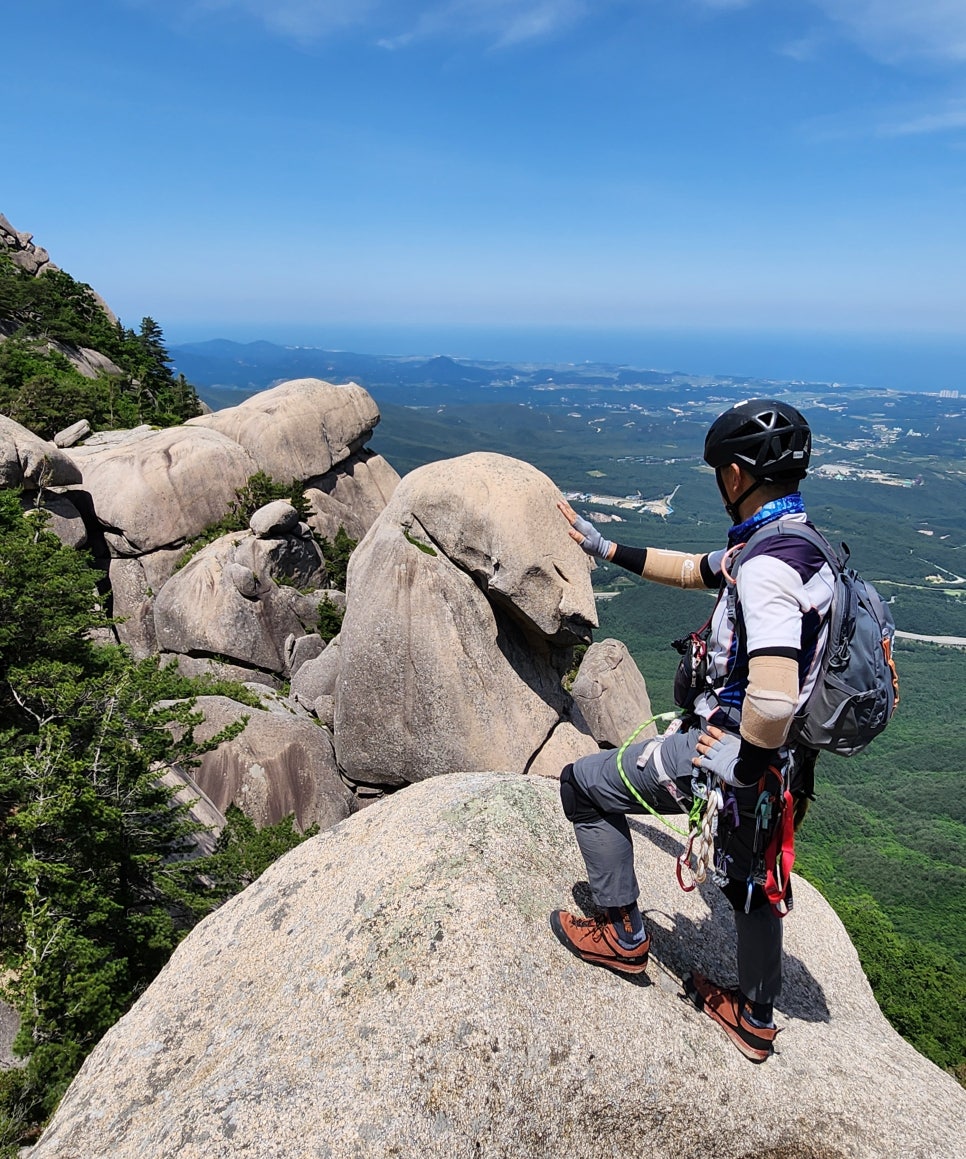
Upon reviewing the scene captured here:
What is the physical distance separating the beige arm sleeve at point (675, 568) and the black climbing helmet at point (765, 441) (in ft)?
2.95

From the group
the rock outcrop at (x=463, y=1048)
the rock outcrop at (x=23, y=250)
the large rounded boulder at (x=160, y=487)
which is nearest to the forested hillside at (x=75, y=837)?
the rock outcrop at (x=463, y=1048)

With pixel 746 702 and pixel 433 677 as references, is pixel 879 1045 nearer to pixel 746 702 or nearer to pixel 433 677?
pixel 746 702

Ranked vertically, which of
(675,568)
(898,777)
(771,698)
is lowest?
(898,777)

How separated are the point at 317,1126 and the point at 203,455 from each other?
22457 millimetres

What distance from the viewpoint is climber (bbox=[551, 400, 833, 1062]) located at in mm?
3680

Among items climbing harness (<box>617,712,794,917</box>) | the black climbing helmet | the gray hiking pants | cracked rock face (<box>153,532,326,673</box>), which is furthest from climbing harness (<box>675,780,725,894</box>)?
cracked rock face (<box>153,532,326,673</box>)

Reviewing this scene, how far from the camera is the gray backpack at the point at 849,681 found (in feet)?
12.2

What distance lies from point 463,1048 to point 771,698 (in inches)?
117

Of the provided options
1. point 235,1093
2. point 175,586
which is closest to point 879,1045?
point 235,1093

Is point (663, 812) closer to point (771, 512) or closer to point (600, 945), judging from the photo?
point (600, 945)

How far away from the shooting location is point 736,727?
4.19 metres

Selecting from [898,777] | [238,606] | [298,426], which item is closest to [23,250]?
[298,426]

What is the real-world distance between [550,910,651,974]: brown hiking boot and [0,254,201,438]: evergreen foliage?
95.4 feet

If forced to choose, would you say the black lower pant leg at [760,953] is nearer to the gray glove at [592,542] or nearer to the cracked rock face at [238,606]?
the gray glove at [592,542]
